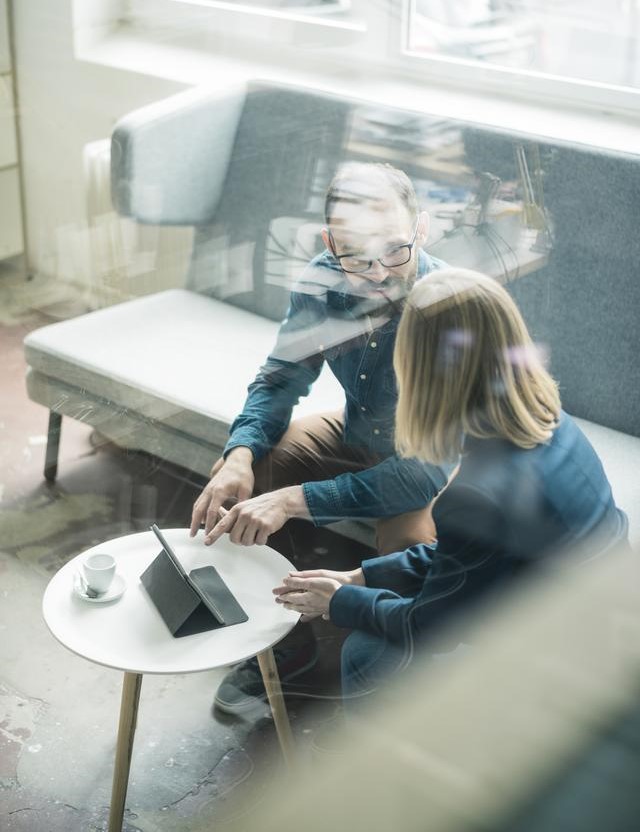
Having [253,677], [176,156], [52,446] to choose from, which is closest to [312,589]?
[253,677]

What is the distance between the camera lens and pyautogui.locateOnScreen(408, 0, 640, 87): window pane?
4.10 ft

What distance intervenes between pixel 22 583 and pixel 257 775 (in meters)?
0.47

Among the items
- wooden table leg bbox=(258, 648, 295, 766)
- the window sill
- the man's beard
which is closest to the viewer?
the man's beard

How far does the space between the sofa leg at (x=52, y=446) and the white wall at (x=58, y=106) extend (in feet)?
Result: 0.89

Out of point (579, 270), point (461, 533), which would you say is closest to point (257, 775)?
point (461, 533)

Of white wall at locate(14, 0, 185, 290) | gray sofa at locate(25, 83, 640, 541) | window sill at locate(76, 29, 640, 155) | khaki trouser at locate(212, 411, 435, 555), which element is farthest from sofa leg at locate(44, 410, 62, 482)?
window sill at locate(76, 29, 640, 155)

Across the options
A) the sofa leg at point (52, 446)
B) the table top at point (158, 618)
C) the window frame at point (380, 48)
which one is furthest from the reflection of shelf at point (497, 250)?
the sofa leg at point (52, 446)

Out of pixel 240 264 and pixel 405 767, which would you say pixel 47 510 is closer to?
pixel 240 264

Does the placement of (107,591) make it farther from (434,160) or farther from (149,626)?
(434,160)

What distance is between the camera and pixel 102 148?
54.9 inches

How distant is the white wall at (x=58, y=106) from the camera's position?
1343 mm

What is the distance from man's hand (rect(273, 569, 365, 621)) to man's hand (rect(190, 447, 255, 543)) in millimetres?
163

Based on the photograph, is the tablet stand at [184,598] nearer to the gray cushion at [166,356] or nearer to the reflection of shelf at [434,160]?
the gray cushion at [166,356]

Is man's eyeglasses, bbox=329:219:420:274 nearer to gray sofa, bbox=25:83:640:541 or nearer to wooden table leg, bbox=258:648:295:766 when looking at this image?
gray sofa, bbox=25:83:640:541
